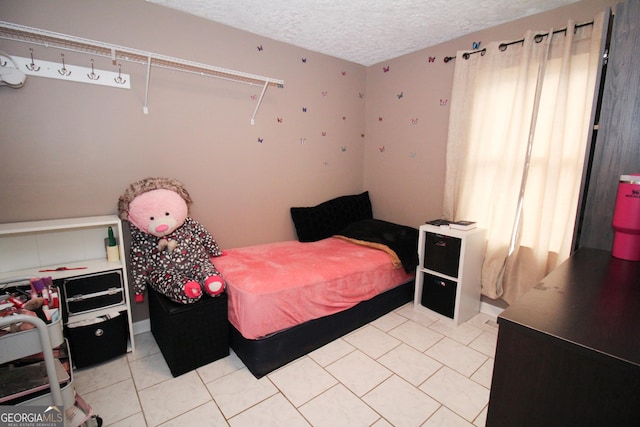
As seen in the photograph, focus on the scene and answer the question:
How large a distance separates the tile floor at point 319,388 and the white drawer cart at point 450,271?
12.5 inches

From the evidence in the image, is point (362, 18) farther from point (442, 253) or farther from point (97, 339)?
point (97, 339)

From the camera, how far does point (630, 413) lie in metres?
0.61

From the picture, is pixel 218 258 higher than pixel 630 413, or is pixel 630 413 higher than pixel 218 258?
pixel 630 413

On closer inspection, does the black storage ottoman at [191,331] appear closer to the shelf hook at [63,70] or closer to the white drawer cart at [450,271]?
the shelf hook at [63,70]

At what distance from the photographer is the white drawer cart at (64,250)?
5.75 feet

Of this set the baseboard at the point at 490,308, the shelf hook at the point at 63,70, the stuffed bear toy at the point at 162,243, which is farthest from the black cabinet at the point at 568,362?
the shelf hook at the point at 63,70

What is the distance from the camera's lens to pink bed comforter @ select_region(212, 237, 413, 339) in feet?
5.98

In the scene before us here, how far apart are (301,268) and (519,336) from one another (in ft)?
5.20

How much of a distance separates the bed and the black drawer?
644mm

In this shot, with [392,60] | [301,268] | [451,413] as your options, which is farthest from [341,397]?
[392,60]

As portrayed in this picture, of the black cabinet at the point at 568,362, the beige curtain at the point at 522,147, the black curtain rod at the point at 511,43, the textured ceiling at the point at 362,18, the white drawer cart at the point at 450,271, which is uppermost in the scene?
the textured ceiling at the point at 362,18

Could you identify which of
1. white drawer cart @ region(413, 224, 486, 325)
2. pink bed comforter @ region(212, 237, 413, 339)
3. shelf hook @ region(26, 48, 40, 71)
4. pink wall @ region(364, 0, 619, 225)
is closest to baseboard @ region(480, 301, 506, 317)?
white drawer cart @ region(413, 224, 486, 325)

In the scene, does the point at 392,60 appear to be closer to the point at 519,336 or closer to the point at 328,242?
the point at 328,242

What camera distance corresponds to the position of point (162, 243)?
2000 mm
